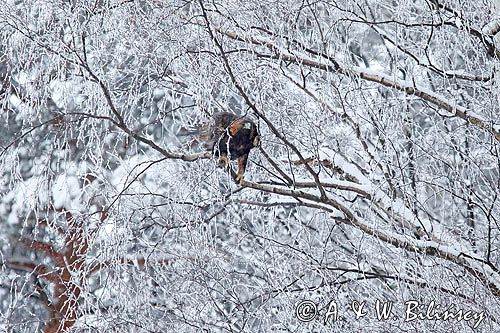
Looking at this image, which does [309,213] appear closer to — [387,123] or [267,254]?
[267,254]

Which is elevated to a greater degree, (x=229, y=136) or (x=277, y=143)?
(x=277, y=143)

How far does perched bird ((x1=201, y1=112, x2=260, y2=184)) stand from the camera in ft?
10.9

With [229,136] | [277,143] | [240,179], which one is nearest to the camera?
[229,136]

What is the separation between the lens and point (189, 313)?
4.62 m

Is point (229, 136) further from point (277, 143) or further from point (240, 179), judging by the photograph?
point (277, 143)

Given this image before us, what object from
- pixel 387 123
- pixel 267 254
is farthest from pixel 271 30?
pixel 267 254

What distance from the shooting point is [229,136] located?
3266 millimetres
